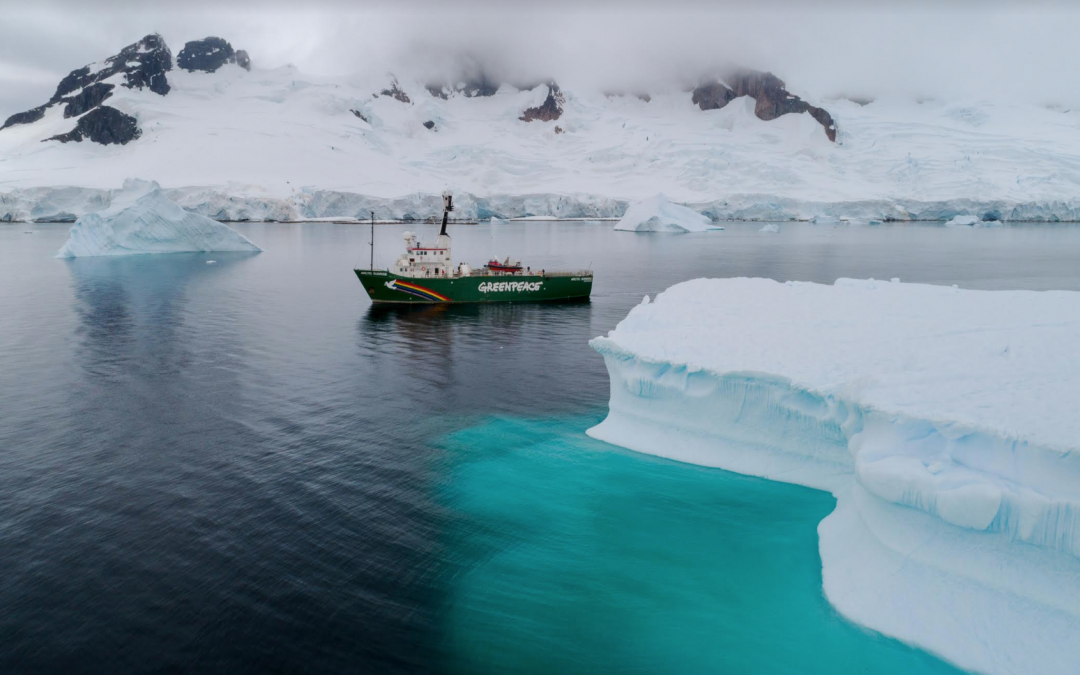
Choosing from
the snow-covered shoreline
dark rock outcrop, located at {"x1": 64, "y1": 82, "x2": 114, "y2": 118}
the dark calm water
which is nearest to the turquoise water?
the dark calm water

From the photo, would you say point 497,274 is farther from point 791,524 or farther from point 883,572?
point 883,572

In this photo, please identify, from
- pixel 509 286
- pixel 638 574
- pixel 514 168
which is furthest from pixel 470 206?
pixel 638 574

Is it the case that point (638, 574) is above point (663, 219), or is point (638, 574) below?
below

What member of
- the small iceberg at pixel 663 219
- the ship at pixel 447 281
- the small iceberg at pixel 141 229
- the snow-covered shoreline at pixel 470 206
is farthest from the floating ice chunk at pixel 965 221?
the small iceberg at pixel 141 229

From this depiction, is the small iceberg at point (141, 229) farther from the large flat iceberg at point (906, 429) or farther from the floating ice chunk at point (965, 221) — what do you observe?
the floating ice chunk at point (965, 221)

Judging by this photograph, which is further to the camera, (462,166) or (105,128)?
(462,166)

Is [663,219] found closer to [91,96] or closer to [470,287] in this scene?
[470,287]
